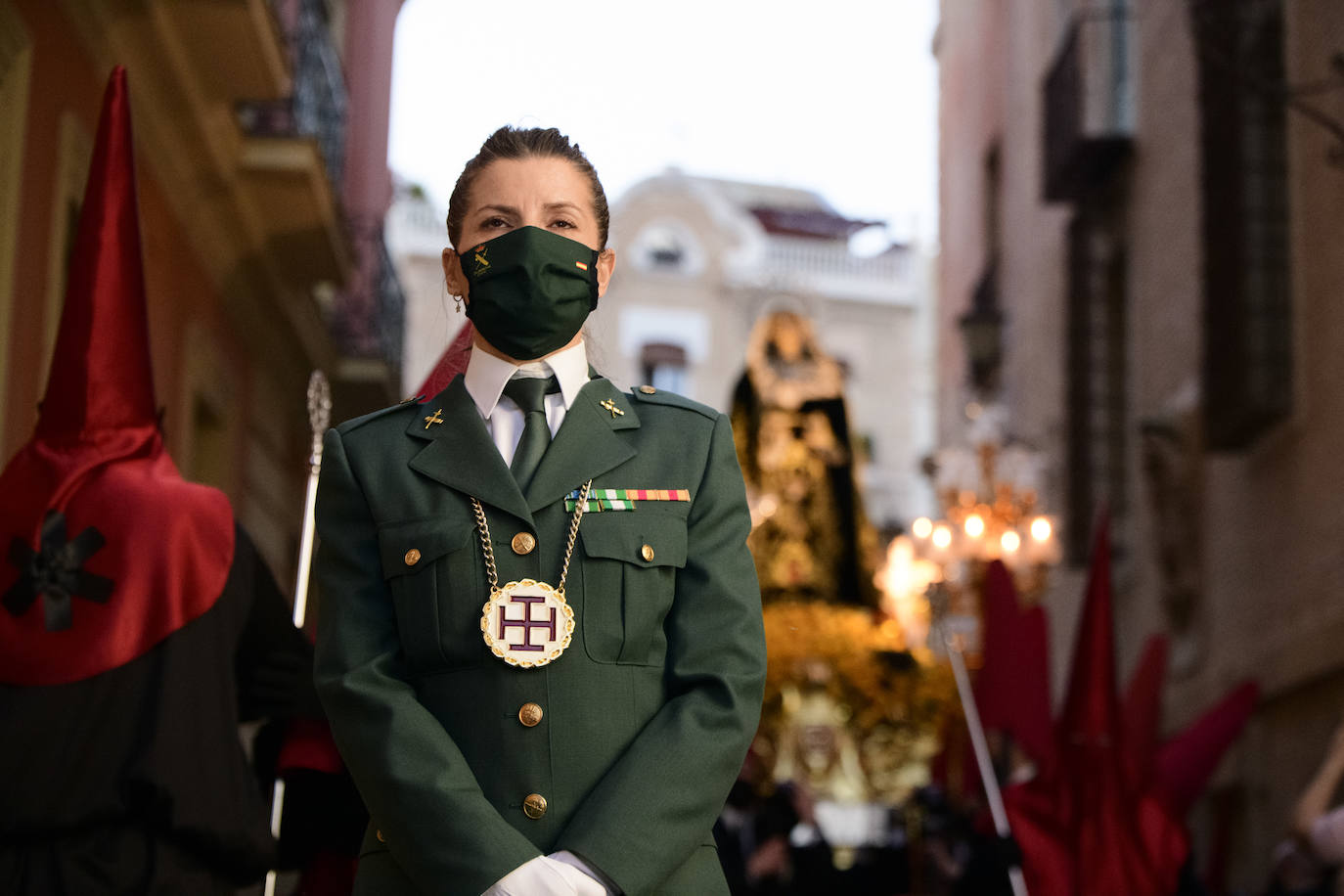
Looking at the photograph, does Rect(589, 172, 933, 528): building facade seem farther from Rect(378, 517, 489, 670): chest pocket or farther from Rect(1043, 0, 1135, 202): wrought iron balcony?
Rect(378, 517, 489, 670): chest pocket

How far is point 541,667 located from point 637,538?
27 centimetres

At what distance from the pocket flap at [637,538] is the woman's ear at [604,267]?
0.40 meters

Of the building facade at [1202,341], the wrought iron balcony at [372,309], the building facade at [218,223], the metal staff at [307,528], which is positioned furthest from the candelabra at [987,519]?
the metal staff at [307,528]

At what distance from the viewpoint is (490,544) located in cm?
300

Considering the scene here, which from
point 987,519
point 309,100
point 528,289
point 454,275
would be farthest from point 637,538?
point 309,100

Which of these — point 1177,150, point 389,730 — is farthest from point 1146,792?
point 1177,150

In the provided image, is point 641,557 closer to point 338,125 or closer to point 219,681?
point 219,681

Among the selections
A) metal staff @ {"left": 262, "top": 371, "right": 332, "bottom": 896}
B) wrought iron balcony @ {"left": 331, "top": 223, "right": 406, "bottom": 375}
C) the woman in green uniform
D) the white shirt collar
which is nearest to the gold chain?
the woman in green uniform

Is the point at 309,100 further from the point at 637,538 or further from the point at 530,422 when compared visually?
the point at 637,538

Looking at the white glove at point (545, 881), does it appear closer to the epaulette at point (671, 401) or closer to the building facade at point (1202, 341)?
the epaulette at point (671, 401)

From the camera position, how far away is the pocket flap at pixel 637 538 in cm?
301

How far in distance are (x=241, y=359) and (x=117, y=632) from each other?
834cm

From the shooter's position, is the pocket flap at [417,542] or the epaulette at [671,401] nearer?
the pocket flap at [417,542]

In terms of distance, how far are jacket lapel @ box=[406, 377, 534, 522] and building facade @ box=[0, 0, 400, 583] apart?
4171 mm
